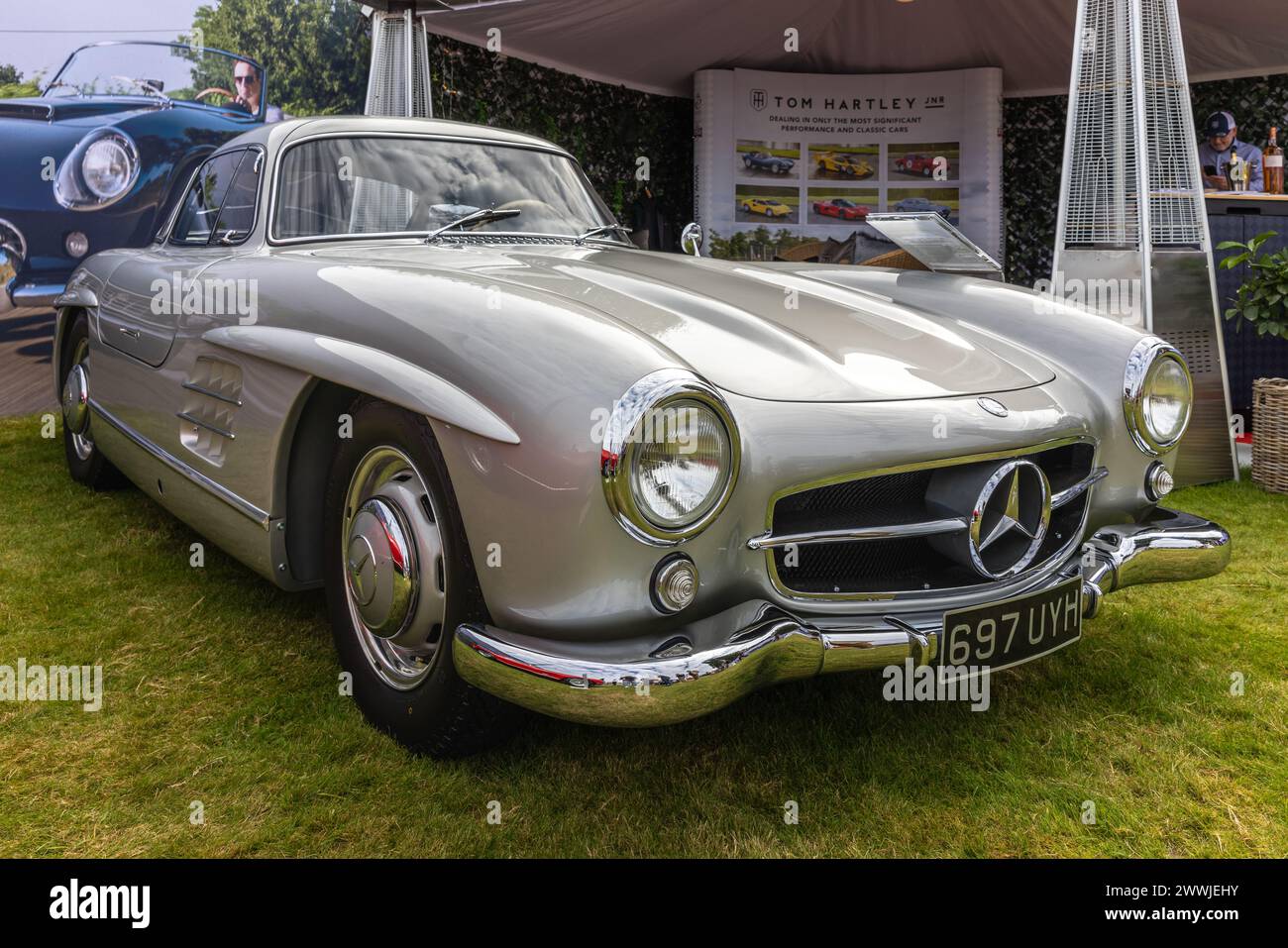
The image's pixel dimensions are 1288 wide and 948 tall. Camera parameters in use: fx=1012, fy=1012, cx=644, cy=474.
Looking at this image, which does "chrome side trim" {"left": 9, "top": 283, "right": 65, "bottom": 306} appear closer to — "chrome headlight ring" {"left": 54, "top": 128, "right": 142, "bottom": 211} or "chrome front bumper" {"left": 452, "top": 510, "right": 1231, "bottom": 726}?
"chrome headlight ring" {"left": 54, "top": 128, "right": 142, "bottom": 211}

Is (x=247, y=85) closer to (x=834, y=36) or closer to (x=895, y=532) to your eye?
(x=834, y=36)

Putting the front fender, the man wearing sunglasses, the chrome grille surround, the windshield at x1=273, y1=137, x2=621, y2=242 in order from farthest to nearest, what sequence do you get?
the man wearing sunglasses → the windshield at x1=273, y1=137, x2=621, y2=242 → the chrome grille surround → the front fender

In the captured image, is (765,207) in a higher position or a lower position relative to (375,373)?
higher

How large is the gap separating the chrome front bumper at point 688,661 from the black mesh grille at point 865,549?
0.10 metres

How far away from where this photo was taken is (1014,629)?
1.84 meters

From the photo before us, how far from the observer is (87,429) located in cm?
393

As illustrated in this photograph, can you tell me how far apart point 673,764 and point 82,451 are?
10.5 ft

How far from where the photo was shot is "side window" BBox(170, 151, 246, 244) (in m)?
3.11

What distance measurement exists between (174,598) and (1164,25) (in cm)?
443

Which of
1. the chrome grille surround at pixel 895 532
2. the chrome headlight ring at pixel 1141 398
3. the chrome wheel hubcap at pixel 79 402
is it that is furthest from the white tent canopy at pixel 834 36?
the chrome grille surround at pixel 895 532

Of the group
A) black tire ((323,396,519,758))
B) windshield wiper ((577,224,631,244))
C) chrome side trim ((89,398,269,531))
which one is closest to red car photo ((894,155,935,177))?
windshield wiper ((577,224,631,244))

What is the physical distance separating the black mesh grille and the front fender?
0.56 meters

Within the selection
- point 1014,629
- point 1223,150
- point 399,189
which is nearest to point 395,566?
point 1014,629
